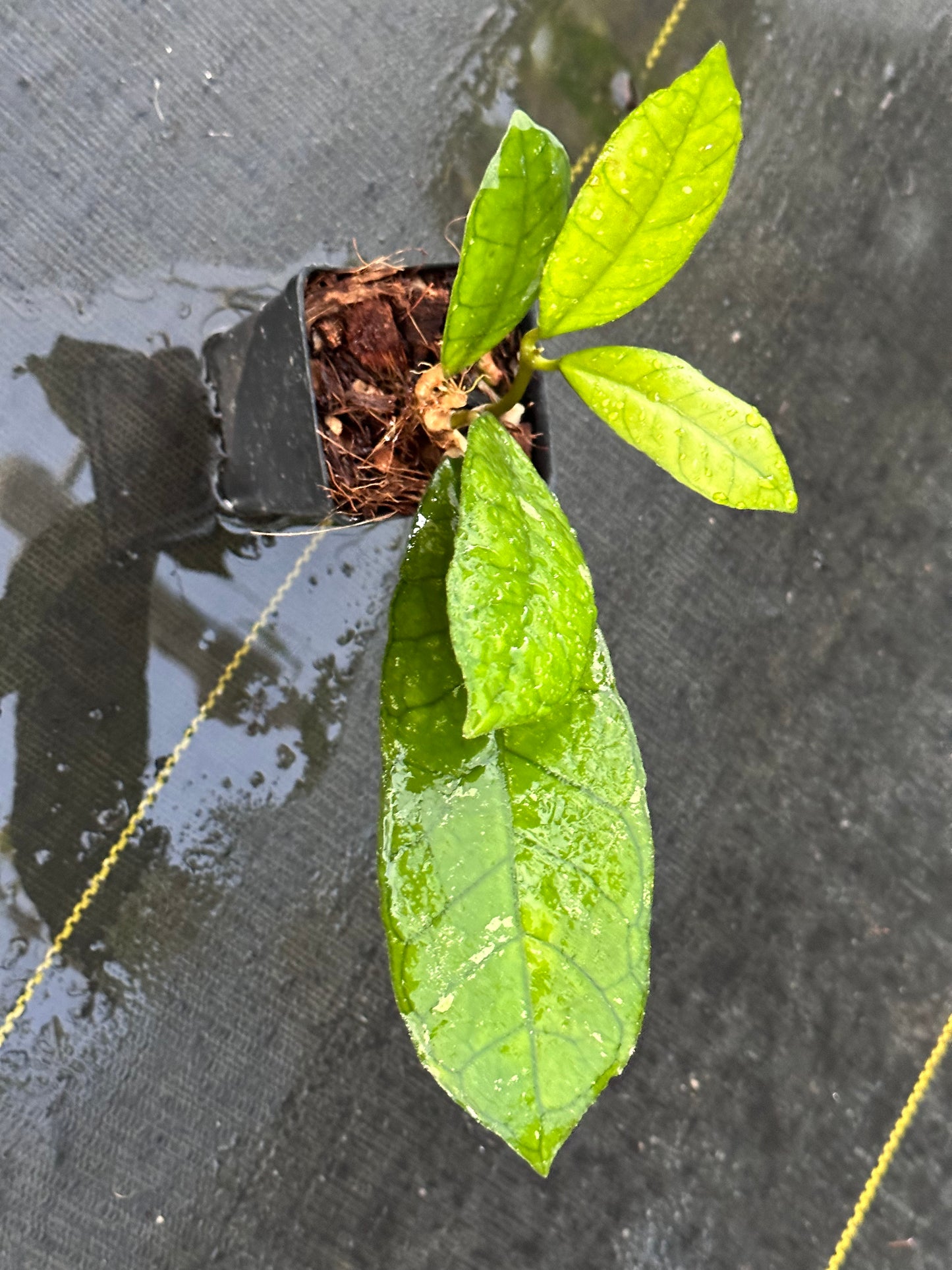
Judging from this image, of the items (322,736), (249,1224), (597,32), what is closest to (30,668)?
(322,736)

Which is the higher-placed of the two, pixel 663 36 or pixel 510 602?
pixel 663 36

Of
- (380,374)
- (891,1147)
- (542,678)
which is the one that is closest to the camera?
(542,678)

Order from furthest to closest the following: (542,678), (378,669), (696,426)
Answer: (378,669) < (696,426) < (542,678)

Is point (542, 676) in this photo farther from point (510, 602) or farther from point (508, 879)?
A: point (508, 879)

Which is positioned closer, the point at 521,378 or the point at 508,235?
the point at 508,235

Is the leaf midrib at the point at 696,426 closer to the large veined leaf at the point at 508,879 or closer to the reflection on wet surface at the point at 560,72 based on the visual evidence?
the large veined leaf at the point at 508,879

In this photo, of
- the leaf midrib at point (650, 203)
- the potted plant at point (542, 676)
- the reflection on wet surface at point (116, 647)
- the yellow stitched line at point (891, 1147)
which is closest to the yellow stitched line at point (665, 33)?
the reflection on wet surface at point (116, 647)

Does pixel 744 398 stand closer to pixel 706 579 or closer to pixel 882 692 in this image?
pixel 706 579

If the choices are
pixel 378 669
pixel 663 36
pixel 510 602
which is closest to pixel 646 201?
pixel 510 602
